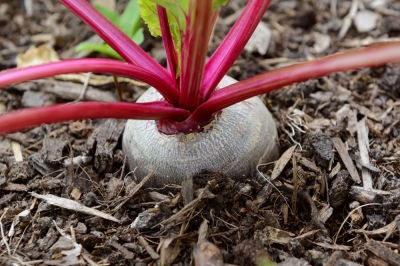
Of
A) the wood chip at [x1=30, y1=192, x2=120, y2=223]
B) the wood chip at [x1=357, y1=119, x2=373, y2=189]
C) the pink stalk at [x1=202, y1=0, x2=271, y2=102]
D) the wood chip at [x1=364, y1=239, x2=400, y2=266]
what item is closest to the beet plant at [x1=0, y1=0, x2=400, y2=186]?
the pink stalk at [x1=202, y1=0, x2=271, y2=102]

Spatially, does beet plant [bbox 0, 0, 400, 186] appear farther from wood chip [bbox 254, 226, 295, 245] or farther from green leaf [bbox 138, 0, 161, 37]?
wood chip [bbox 254, 226, 295, 245]

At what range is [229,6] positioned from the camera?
2.98 meters

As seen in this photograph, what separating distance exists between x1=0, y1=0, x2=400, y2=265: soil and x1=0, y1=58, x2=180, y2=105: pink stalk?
408mm

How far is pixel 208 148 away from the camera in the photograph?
66.7 inches

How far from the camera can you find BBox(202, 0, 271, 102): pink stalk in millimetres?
1680

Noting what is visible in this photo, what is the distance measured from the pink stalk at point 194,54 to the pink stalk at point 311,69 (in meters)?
0.08

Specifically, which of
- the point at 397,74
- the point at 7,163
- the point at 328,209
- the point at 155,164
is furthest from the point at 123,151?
the point at 397,74

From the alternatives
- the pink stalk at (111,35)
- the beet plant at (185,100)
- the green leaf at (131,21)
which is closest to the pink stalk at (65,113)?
the beet plant at (185,100)

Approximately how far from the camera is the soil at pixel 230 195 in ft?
5.18

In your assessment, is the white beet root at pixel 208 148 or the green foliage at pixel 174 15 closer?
the green foliage at pixel 174 15

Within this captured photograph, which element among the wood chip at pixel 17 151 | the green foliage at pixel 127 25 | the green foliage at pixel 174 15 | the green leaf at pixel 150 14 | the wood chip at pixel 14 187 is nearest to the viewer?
the green foliage at pixel 174 15

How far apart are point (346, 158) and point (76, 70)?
113cm

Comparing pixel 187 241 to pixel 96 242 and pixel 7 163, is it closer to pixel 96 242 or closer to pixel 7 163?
pixel 96 242

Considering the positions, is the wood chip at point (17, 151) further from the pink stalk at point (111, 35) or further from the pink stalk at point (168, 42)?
the pink stalk at point (168, 42)
